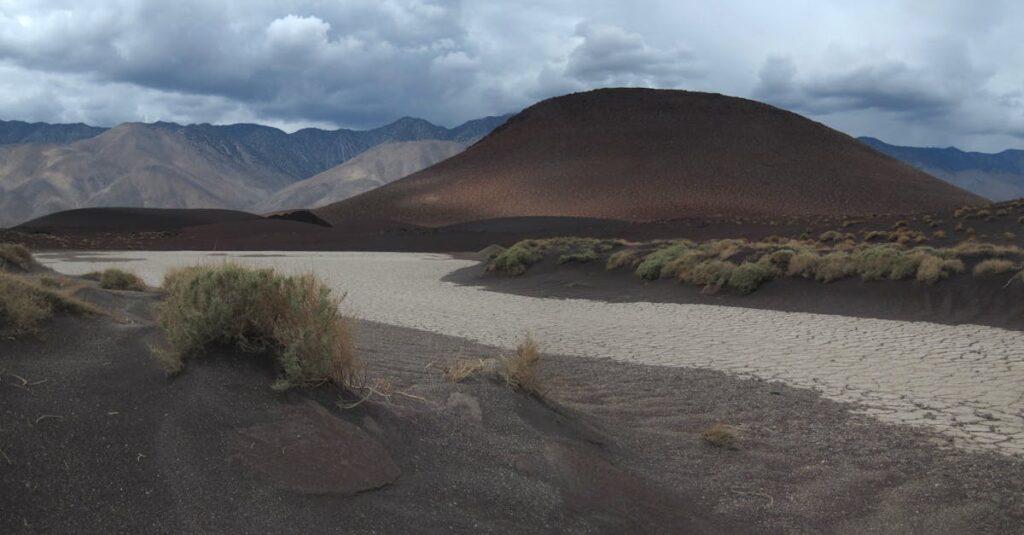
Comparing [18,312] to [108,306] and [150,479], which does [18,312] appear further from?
[108,306]

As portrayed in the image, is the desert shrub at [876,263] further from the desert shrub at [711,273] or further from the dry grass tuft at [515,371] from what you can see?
the dry grass tuft at [515,371]

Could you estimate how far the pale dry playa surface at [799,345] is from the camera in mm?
7562

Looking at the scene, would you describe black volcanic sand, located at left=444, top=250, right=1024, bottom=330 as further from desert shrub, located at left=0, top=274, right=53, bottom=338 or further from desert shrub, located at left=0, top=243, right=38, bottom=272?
desert shrub, located at left=0, top=274, right=53, bottom=338

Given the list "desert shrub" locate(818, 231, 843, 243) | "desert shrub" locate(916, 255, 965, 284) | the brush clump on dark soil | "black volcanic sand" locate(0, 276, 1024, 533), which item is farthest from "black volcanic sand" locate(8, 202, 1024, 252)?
"black volcanic sand" locate(0, 276, 1024, 533)

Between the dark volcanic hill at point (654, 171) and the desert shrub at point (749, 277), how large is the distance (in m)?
60.0

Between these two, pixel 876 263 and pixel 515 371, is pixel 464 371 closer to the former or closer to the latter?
pixel 515 371

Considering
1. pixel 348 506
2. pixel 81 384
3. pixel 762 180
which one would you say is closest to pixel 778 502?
pixel 348 506

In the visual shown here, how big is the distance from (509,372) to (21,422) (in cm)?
364

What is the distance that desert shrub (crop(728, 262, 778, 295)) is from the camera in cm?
1777

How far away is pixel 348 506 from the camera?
160 inches

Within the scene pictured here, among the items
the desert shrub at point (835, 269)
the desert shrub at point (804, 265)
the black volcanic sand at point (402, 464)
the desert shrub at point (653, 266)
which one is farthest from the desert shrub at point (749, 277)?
the black volcanic sand at point (402, 464)

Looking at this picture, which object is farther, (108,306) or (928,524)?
(108,306)

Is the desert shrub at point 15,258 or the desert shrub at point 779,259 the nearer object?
the desert shrub at point 15,258

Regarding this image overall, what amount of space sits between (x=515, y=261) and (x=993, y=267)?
13331 millimetres
